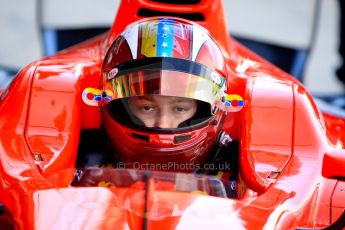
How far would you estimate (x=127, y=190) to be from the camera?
2516 millimetres

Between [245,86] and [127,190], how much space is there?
1.03 meters

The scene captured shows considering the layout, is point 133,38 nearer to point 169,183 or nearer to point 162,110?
point 162,110

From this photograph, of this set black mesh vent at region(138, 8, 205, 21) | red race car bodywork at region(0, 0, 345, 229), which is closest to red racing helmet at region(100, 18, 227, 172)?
red race car bodywork at region(0, 0, 345, 229)

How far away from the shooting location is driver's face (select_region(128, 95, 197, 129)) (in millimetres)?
2936

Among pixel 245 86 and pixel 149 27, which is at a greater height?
pixel 149 27

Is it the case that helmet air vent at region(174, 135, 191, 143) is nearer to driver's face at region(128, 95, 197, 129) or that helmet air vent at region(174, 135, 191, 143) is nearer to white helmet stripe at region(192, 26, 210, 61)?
driver's face at region(128, 95, 197, 129)

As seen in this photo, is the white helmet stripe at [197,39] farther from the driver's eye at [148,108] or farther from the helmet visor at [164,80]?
the driver's eye at [148,108]

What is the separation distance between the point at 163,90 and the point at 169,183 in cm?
49

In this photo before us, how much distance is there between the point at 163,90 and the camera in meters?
2.88

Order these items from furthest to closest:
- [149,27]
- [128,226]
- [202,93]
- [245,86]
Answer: [245,86] → [149,27] → [202,93] → [128,226]

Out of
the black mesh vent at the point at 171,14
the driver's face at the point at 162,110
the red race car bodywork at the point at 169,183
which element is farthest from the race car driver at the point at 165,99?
the black mesh vent at the point at 171,14

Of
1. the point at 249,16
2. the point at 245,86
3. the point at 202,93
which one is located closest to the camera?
the point at 202,93

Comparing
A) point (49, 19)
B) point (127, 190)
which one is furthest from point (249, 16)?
point (127, 190)

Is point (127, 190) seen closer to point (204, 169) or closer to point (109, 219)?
point (109, 219)
